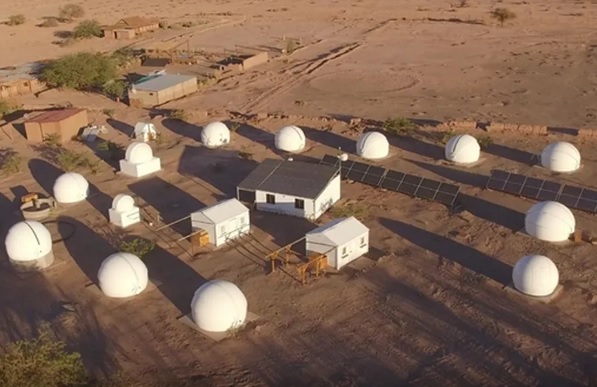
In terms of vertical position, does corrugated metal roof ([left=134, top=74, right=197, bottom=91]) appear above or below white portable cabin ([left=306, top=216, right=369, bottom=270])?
below

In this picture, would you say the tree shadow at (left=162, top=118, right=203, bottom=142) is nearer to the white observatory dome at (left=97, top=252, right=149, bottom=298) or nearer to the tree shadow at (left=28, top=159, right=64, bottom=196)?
the tree shadow at (left=28, top=159, right=64, bottom=196)

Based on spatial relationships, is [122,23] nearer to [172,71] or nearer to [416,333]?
[172,71]

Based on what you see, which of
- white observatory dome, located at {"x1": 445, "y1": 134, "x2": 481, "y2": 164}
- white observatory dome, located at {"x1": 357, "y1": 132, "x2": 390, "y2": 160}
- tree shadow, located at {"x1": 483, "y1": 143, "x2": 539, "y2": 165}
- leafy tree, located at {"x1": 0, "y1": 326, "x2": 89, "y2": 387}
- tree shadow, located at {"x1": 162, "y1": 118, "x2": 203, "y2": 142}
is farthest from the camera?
tree shadow, located at {"x1": 162, "y1": 118, "x2": 203, "y2": 142}

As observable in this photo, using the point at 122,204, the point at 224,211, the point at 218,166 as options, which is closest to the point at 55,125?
the point at 218,166

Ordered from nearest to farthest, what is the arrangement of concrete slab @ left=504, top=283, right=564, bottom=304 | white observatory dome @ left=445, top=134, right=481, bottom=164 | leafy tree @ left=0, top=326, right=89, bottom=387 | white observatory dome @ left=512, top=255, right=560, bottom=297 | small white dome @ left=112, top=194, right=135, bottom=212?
leafy tree @ left=0, top=326, right=89, bottom=387
white observatory dome @ left=512, top=255, right=560, bottom=297
concrete slab @ left=504, top=283, right=564, bottom=304
small white dome @ left=112, top=194, right=135, bottom=212
white observatory dome @ left=445, top=134, right=481, bottom=164

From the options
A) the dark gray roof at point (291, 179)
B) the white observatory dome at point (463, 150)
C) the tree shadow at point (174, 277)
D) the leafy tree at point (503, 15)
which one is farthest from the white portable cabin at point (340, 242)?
the leafy tree at point (503, 15)

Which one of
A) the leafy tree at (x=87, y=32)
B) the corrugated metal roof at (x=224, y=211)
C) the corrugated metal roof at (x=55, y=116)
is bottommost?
the leafy tree at (x=87, y=32)

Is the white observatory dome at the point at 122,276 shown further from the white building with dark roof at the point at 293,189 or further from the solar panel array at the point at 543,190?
the solar panel array at the point at 543,190

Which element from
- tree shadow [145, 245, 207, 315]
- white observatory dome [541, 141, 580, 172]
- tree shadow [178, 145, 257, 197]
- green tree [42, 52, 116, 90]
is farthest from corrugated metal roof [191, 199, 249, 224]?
green tree [42, 52, 116, 90]
